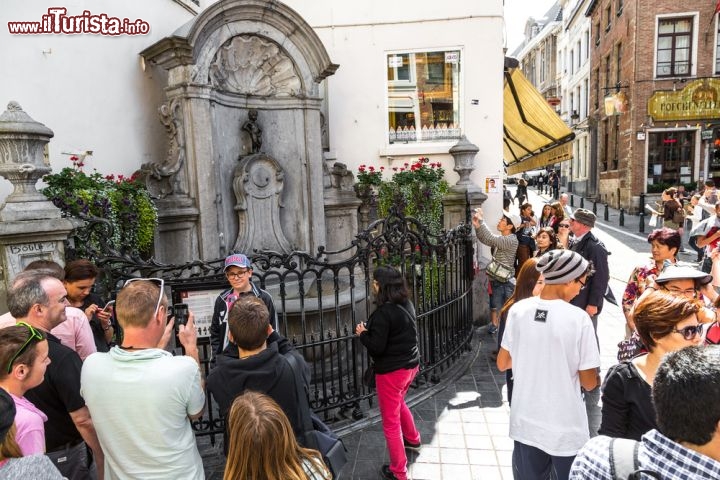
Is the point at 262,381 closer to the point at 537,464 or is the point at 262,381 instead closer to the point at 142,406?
the point at 142,406

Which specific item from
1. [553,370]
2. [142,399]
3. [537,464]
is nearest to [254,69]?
[142,399]

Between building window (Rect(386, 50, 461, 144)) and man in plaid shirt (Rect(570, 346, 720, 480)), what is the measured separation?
8.14 m

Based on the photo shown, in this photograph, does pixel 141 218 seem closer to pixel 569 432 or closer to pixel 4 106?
pixel 4 106

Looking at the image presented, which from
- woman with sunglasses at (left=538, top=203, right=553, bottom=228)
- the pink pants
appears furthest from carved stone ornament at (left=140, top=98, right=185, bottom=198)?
woman with sunglasses at (left=538, top=203, right=553, bottom=228)

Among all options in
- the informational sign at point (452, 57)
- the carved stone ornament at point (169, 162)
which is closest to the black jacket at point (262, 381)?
the carved stone ornament at point (169, 162)

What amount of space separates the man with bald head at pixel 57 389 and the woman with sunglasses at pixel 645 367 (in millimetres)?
2604

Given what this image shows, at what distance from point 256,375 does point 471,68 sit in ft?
26.1

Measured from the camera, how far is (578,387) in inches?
114

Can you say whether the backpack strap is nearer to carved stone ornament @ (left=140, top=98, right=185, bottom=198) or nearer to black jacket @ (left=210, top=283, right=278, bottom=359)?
black jacket @ (left=210, top=283, right=278, bottom=359)

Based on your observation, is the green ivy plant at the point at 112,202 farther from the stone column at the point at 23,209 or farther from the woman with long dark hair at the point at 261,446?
the woman with long dark hair at the point at 261,446

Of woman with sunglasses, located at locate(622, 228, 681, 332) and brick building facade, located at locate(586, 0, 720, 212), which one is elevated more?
brick building facade, located at locate(586, 0, 720, 212)

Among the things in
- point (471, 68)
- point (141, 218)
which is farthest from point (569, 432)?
point (471, 68)

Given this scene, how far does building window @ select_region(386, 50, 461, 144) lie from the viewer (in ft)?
30.5

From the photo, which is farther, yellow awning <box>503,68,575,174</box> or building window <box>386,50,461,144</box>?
yellow awning <box>503,68,575,174</box>
